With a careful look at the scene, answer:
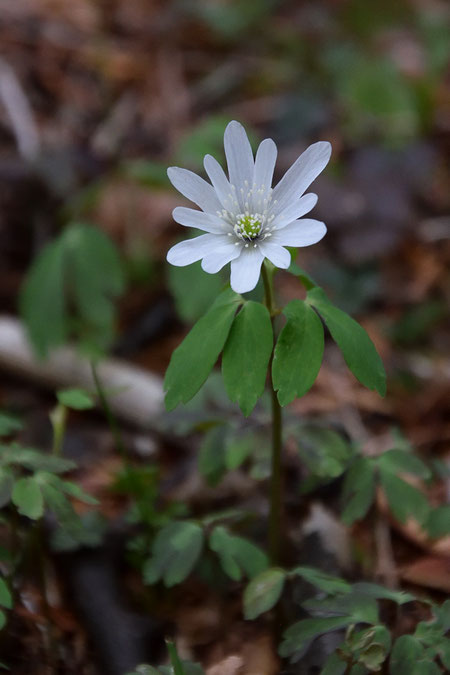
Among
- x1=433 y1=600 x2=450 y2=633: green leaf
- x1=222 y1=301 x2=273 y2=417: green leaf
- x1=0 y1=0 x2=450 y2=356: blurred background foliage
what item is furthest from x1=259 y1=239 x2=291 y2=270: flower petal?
x1=0 y1=0 x2=450 y2=356: blurred background foliage

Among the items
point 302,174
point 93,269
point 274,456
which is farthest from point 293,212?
point 93,269

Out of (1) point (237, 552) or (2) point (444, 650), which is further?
(1) point (237, 552)

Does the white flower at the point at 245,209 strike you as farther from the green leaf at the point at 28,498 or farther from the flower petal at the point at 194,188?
the green leaf at the point at 28,498

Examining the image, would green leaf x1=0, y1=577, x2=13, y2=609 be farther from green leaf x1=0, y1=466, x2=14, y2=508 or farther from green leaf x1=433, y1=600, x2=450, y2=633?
green leaf x1=433, y1=600, x2=450, y2=633

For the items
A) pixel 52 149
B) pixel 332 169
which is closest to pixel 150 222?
pixel 52 149

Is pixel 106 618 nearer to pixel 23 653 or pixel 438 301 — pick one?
pixel 23 653

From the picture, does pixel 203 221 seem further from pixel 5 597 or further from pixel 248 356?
pixel 5 597
